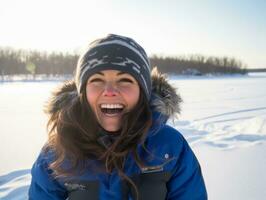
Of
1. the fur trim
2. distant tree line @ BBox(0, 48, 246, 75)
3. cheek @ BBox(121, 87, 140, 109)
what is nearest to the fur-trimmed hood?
the fur trim

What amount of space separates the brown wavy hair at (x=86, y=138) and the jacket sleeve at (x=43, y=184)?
0.05 metres

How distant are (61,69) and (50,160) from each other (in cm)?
3668

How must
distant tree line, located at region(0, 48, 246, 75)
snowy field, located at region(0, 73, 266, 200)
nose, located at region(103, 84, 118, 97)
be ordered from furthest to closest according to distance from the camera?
distant tree line, located at region(0, 48, 246, 75)
snowy field, located at region(0, 73, 266, 200)
nose, located at region(103, 84, 118, 97)

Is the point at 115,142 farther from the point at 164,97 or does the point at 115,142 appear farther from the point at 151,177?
the point at 164,97

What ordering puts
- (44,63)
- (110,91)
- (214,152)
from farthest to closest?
1. (44,63)
2. (214,152)
3. (110,91)

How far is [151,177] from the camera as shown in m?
1.30

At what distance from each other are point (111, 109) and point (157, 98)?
0.85 feet

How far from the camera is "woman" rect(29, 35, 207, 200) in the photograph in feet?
4.17

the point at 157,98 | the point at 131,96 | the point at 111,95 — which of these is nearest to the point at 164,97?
the point at 157,98

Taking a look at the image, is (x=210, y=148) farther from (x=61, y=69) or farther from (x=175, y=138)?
(x=61, y=69)

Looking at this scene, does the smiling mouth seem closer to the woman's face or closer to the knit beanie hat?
the woman's face

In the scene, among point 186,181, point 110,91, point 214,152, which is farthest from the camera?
point 214,152

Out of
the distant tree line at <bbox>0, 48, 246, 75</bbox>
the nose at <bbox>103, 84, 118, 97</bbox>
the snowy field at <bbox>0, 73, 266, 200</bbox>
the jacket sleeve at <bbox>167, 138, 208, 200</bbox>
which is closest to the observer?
the nose at <bbox>103, 84, 118, 97</bbox>

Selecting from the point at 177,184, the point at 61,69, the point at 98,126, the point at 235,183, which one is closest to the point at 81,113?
the point at 98,126
